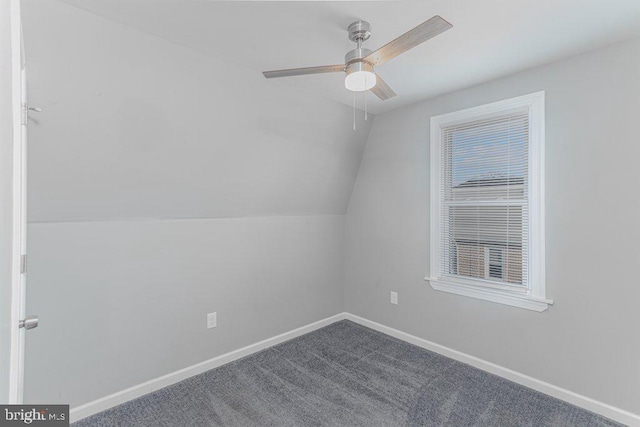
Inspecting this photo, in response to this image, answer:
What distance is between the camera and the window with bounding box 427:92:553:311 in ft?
7.54

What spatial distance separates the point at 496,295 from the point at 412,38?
2074 mm

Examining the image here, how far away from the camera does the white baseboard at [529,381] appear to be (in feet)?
6.46

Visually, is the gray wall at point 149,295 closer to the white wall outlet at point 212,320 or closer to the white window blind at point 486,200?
the white wall outlet at point 212,320

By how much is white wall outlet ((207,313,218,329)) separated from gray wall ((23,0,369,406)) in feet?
0.17

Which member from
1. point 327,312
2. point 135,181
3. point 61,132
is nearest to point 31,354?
point 135,181

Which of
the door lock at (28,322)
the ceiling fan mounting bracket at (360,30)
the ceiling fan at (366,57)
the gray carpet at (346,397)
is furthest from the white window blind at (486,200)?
the door lock at (28,322)

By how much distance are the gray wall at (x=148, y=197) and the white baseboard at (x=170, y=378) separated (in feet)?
0.16

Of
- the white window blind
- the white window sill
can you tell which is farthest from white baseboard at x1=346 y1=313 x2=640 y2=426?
the white window blind

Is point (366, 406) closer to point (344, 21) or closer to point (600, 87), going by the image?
point (344, 21)

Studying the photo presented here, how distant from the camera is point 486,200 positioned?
2594mm

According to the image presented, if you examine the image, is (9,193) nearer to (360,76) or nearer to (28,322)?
(28,322)

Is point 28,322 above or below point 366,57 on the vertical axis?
below

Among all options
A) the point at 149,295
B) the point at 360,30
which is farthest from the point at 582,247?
the point at 149,295

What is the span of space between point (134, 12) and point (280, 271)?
7.49 feet
